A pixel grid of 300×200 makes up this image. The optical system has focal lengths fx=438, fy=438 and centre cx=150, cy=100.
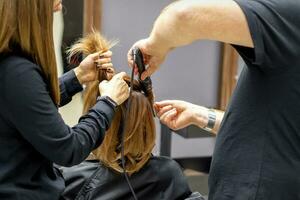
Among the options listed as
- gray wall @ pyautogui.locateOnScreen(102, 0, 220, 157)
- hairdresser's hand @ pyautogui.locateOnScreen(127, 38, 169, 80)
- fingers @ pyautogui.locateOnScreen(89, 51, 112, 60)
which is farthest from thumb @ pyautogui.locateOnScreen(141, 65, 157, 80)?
gray wall @ pyautogui.locateOnScreen(102, 0, 220, 157)

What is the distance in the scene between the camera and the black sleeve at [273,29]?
0.85 m

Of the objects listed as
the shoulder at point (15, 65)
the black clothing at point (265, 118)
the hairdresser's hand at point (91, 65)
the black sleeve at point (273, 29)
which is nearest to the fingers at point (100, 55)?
the hairdresser's hand at point (91, 65)

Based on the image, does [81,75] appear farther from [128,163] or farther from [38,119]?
[38,119]

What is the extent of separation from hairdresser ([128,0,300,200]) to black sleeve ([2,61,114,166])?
0.95 feet

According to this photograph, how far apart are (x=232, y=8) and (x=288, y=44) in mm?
138

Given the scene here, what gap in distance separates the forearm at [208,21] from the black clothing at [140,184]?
2.60 feet

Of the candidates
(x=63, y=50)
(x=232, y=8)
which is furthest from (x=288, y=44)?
(x=63, y=50)

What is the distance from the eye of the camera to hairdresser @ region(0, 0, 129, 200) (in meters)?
1.08

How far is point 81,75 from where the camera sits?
159 centimetres

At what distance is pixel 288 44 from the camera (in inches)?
34.5

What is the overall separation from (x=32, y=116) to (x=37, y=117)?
0.04 ft

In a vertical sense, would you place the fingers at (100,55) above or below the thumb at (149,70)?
below

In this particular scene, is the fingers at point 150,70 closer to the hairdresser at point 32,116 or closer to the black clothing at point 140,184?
the hairdresser at point 32,116

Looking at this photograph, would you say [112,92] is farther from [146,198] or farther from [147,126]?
[146,198]
